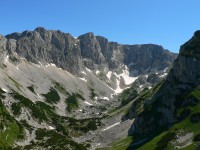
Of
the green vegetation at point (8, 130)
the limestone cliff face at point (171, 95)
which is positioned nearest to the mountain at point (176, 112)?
the limestone cliff face at point (171, 95)

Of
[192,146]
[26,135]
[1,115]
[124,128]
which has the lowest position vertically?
[192,146]

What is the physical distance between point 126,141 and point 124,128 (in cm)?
2795

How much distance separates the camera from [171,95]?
173000 millimetres

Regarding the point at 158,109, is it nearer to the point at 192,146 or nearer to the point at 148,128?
the point at 148,128

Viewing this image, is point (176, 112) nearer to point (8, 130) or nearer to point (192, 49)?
point (192, 49)

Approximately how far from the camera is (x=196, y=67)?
585 ft

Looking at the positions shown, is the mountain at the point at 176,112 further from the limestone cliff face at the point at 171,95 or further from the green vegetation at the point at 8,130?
the green vegetation at the point at 8,130

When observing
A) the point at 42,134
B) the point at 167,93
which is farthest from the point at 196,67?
the point at 42,134

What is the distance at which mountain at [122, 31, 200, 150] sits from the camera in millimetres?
135375

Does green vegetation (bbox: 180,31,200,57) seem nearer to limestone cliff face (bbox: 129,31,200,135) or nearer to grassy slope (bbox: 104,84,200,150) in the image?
limestone cliff face (bbox: 129,31,200,135)

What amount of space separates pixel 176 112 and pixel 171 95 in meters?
14.9

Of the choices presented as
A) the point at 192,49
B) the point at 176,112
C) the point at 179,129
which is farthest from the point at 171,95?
the point at 179,129

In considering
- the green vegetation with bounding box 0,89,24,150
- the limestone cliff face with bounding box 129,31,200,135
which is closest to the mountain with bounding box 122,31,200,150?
the limestone cliff face with bounding box 129,31,200,135

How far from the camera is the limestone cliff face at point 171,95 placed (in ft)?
549
